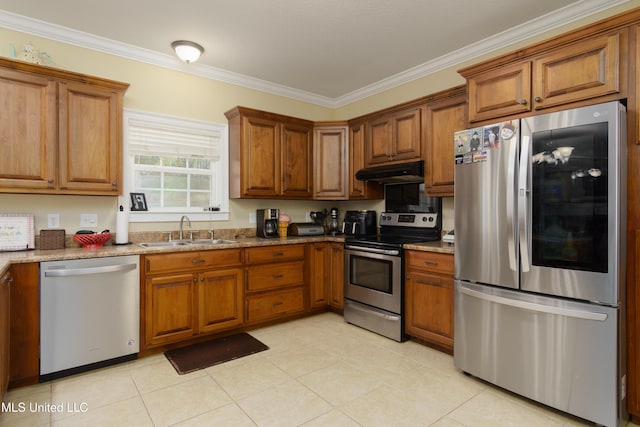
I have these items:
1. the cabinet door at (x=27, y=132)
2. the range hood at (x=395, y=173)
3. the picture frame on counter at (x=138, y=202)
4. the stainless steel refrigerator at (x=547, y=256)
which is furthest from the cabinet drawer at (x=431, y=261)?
the cabinet door at (x=27, y=132)

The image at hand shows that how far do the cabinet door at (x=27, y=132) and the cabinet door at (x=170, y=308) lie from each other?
1111 millimetres

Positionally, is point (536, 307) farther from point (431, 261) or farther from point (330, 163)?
point (330, 163)

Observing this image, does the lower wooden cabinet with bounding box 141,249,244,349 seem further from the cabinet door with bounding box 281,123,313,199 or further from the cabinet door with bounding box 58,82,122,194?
the cabinet door with bounding box 281,123,313,199

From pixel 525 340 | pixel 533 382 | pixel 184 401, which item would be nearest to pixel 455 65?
pixel 525 340

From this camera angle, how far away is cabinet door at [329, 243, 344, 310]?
3801 mm

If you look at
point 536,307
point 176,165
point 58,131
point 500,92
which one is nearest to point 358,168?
point 500,92

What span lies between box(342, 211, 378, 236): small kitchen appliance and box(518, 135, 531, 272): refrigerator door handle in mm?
2078

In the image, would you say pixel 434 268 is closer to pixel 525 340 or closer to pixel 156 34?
pixel 525 340

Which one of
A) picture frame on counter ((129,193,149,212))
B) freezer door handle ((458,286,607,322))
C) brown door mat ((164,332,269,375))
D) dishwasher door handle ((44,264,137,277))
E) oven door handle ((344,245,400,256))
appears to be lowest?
brown door mat ((164,332,269,375))

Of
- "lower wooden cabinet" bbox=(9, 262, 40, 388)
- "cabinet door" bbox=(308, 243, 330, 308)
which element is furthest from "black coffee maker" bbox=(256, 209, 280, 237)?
"lower wooden cabinet" bbox=(9, 262, 40, 388)

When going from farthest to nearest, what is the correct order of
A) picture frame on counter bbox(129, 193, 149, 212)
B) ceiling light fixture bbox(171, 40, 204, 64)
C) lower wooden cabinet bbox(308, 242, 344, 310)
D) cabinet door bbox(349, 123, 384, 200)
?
1. cabinet door bbox(349, 123, 384, 200)
2. lower wooden cabinet bbox(308, 242, 344, 310)
3. picture frame on counter bbox(129, 193, 149, 212)
4. ceiling light fixture bbox(171, 40, 204, 64)

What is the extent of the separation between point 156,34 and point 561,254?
3475 mm

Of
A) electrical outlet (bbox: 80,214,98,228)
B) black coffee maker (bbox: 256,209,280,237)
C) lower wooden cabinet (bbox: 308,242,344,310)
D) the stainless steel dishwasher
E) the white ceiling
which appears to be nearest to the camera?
the stainless steel dishwasher

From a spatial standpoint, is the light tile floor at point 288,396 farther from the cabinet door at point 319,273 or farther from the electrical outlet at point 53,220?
the electrical outlet at point 53,220
